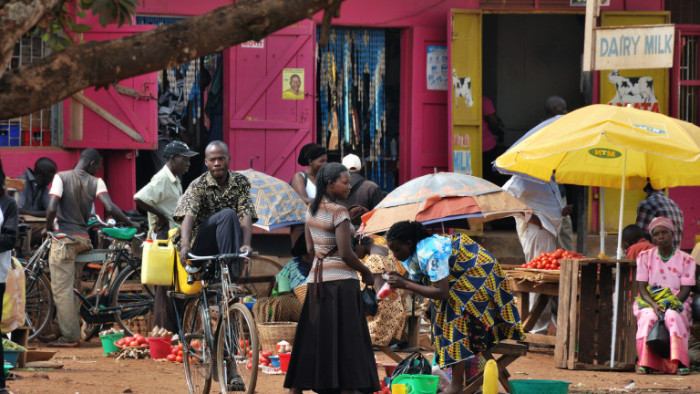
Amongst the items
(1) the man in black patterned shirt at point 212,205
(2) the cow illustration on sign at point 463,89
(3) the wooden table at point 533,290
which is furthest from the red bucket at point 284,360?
(2) the cow illustration on sign at point 463,89

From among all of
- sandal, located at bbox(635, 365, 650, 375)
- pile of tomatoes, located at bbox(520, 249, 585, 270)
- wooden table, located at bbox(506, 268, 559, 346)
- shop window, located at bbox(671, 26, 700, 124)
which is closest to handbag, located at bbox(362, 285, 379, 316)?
wooden table, located at bbox(506, 268, 559, 346)

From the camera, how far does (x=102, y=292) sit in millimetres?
11398

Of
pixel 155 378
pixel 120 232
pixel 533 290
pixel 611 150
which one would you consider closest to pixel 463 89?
pixel 611 150

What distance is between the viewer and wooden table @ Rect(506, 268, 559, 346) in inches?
414

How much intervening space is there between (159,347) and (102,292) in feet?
4.37

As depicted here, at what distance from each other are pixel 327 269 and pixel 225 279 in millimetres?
838

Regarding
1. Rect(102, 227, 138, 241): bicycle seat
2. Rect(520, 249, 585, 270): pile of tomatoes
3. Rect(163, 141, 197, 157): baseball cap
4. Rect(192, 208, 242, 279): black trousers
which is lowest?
Rect(520, 249, 585, 270): pile of tomatoes

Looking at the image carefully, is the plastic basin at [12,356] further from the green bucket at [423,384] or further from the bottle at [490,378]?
the bottle at [490,378]

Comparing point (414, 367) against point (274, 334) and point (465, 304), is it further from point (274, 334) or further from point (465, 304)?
point (274, 334)

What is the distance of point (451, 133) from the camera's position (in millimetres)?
14305

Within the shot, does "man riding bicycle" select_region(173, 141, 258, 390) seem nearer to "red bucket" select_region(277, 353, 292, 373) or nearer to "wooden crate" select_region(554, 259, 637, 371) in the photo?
"red bucket" select_region(277, 353, 292, 373)

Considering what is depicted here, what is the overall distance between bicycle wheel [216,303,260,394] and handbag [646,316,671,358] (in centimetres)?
379

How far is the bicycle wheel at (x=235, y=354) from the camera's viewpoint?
7.79 metres

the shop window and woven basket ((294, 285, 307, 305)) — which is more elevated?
the shop window
